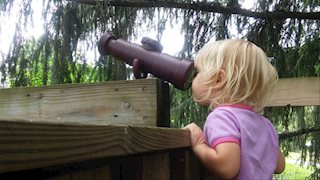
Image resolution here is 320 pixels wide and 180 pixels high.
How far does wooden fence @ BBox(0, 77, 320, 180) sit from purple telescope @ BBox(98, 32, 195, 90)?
0.04 metres

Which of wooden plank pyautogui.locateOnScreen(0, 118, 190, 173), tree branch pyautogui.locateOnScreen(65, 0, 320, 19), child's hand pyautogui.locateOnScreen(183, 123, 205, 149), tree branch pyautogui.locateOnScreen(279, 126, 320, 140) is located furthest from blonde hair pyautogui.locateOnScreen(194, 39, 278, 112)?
tree branch pyautogui.locateOnScreen(279, 126, 320, 140)

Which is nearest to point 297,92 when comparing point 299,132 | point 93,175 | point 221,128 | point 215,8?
point 215,8

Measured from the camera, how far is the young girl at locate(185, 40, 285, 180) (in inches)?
45.6

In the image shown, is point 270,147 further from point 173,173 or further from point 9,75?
point 9,75

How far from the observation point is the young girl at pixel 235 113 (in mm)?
1157

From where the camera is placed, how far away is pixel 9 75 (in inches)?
159

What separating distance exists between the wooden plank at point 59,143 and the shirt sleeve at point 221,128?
0.99 ft

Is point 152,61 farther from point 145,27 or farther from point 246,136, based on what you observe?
point 145,27

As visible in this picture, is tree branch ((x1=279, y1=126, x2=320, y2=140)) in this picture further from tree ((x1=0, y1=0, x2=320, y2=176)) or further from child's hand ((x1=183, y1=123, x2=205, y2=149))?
child's hand ((x1=183, y1=123, x2=205, y2=149))

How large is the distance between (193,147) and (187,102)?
304cm

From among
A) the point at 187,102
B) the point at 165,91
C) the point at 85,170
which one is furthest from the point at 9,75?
the point at 85,170

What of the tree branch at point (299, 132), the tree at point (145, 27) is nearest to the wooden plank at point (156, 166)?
the tree at point (145, 27)

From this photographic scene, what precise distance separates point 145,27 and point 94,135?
322 centimetres

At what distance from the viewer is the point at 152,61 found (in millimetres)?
1317
